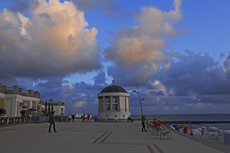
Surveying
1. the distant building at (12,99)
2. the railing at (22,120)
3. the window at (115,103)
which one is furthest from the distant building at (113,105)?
the distant building at (12,99)

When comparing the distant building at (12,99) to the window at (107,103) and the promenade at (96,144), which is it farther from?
the promenade at (96,144)

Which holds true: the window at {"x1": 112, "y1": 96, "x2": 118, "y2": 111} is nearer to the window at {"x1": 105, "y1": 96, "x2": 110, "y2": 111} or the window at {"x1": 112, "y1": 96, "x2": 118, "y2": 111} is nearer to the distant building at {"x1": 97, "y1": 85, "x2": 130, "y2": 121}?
the distant building at {"x1": 97, "y1": 85, "x2": 130, "y2": 121}

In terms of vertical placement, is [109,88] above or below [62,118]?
above

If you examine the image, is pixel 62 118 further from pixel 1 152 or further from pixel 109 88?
pixel 1 152

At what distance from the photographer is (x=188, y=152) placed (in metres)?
10.6

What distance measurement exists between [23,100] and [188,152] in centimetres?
5451

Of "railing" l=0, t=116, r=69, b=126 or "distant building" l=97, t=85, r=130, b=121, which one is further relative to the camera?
"distant building" l=97, t=85, r=130, b=121

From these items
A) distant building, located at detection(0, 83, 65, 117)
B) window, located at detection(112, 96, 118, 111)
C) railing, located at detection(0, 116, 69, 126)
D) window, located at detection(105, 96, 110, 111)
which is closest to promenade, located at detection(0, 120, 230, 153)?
railing, located at detection(0, 116, 69, 126)

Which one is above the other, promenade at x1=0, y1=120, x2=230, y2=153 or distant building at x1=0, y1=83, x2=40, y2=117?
distant building at x1=0, y1=83, x2=40, y2=117

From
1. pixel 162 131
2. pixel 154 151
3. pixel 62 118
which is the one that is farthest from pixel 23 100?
pixel 154 151

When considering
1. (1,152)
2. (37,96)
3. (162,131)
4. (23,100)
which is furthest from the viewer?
(37,96)

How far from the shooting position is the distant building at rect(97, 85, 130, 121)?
199ft

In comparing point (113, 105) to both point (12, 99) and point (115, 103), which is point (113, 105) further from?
point (12, 99)

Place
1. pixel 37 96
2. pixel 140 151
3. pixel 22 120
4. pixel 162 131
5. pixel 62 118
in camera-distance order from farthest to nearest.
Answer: pixel 37 96, pixel 62 118, pixel 22 120, pixel 162 131, pixel 140 151
